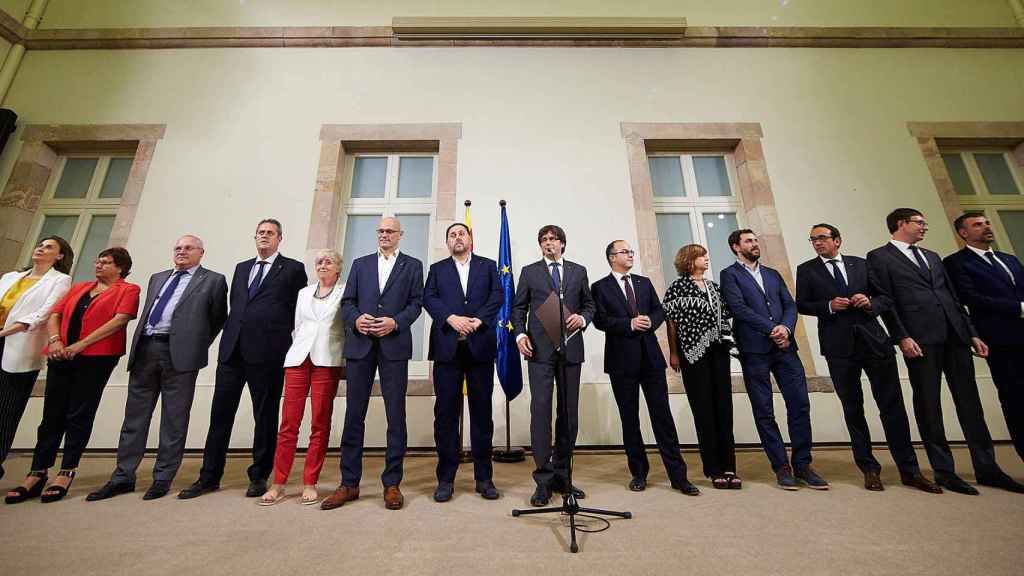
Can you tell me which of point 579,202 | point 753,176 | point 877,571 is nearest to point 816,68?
point 753,176

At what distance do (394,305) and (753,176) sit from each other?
449 centimetres

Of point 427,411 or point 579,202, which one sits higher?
point 579,202

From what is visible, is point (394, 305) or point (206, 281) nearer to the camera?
point (394, 305)

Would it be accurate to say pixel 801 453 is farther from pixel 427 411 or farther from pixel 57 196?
pixel 57 196

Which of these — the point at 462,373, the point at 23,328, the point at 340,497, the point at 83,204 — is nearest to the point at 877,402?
the point at 462,373

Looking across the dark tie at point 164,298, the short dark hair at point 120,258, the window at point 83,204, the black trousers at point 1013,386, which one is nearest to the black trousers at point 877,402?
the black trousers at point 1013,386

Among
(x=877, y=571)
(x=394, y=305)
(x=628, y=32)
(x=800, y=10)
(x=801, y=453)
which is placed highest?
(x=800, y=10)

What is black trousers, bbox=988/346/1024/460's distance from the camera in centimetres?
255

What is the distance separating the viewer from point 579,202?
15.3ft

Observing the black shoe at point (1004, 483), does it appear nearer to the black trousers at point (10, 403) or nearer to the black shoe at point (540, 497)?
the black shoe at point (540, 497)

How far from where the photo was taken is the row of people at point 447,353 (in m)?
2.37

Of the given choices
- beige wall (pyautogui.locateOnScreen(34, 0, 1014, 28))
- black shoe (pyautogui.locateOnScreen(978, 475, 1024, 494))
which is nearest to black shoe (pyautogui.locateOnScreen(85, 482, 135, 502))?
black shoe (pyautogui.locateOnScreen(978, 475, 1024, 494))

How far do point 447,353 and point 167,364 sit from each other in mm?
1795

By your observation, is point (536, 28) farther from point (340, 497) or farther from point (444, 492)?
point (340, 497)
